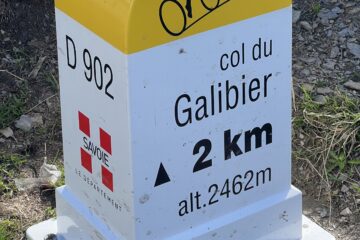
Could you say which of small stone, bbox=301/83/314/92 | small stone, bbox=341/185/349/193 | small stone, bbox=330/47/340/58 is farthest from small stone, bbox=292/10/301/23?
small stone, bbox=341/185/349/193

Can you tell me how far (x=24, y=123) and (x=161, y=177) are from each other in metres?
1.25

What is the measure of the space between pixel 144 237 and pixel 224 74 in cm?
54

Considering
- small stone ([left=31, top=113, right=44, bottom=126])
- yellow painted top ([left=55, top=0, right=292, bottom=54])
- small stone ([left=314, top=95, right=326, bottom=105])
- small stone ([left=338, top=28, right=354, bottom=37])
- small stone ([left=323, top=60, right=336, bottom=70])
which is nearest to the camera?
yellow painted top ([left=55, top=0, right=292, bottom=54])

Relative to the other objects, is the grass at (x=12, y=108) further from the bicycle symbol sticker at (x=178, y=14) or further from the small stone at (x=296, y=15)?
the bicycle symbol sticker at (x=178, y=14)

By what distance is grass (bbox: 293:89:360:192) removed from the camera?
374 centimetres

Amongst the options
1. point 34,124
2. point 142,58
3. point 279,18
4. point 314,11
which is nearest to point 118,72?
point 142,58

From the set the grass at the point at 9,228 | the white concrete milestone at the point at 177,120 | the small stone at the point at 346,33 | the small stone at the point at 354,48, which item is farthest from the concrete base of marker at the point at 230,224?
the small stone at the point at 346,33

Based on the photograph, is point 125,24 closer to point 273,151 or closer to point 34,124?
point 273,151

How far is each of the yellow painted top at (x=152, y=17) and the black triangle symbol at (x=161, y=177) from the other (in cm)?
40

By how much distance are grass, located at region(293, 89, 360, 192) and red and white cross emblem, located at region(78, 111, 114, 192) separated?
0.99 m

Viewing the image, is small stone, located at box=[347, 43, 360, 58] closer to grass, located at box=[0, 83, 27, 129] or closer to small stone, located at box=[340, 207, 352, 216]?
small stone, located at box=[340, 207, 352, 216]

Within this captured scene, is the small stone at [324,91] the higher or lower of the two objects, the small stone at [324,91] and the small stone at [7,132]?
the higher

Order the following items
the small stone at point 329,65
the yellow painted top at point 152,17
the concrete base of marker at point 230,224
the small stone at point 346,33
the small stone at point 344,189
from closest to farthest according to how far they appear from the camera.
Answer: the yellow painted top at point 152,17, the concrete base of marker at point 230,224, the small stone at point 344,189, the small stone at point 329,65, the small stone at point 346,33

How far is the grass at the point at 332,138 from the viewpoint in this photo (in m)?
3.74
